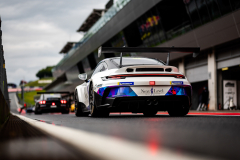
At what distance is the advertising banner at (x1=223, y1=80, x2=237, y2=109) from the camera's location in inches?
944

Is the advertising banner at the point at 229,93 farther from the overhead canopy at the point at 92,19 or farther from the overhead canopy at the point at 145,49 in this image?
the overhead canopy at the point at 92,19

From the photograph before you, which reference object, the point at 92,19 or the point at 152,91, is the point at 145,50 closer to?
the point at 152,91

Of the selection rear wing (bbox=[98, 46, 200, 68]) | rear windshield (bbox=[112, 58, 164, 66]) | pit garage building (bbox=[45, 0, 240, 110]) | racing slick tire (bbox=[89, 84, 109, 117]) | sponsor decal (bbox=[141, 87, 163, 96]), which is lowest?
racing slick tire (bbox=[89, 84, 109, 117])

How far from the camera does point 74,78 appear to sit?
64.2 meters

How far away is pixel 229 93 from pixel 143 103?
1846cm

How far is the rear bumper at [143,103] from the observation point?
7.47m

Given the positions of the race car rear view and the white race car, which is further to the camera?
the race car rear view

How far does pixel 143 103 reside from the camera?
7.48 m

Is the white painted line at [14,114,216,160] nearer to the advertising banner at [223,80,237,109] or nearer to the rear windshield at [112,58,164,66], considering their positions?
the rear windshield at [112,58,164,66]

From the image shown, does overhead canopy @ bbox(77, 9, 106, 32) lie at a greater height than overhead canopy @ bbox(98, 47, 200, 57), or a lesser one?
greater

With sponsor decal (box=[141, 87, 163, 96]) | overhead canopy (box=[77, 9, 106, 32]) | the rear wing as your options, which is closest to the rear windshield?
the rear wing

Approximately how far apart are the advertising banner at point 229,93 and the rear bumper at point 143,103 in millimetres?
17204

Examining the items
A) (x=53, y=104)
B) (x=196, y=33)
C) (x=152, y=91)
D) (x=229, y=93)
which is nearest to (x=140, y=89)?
(x=152, y=91)

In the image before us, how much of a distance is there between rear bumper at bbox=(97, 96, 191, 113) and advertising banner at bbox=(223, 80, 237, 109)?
56.4ft
